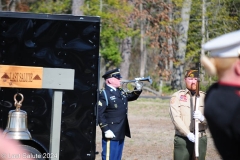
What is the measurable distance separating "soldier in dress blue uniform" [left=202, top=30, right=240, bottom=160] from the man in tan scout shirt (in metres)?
5.98

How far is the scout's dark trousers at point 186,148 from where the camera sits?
29.3 ft

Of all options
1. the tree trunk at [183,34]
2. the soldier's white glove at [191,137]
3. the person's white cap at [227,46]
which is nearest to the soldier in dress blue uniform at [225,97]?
the person's white cap at [227,46]

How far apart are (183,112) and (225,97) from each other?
20.6 ft

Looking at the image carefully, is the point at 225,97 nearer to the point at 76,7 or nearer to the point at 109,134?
the point at 109,134

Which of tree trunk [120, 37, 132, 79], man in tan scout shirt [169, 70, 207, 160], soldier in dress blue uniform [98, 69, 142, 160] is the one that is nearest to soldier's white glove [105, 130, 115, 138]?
soldier in dress blue uniform [98, 69, 142, 160]

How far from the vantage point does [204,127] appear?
29.0 feet

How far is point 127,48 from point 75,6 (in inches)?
434

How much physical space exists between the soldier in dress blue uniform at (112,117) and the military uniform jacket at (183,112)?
4.23 feet

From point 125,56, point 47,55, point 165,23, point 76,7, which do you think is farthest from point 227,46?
point 125,56

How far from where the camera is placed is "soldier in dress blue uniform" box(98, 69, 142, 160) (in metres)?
9.89

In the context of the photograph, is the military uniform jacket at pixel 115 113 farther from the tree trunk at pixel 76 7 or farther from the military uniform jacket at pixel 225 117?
the tree trunk at pixel 76 7

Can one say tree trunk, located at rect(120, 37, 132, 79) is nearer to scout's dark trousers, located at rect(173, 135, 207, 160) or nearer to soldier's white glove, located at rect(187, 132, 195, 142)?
scout's dark trousers, located at rect(173, 135, 207, 160)

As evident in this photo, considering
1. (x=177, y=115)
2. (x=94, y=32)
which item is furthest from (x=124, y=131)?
(x=94, y=32)

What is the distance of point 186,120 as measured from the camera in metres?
8.82
